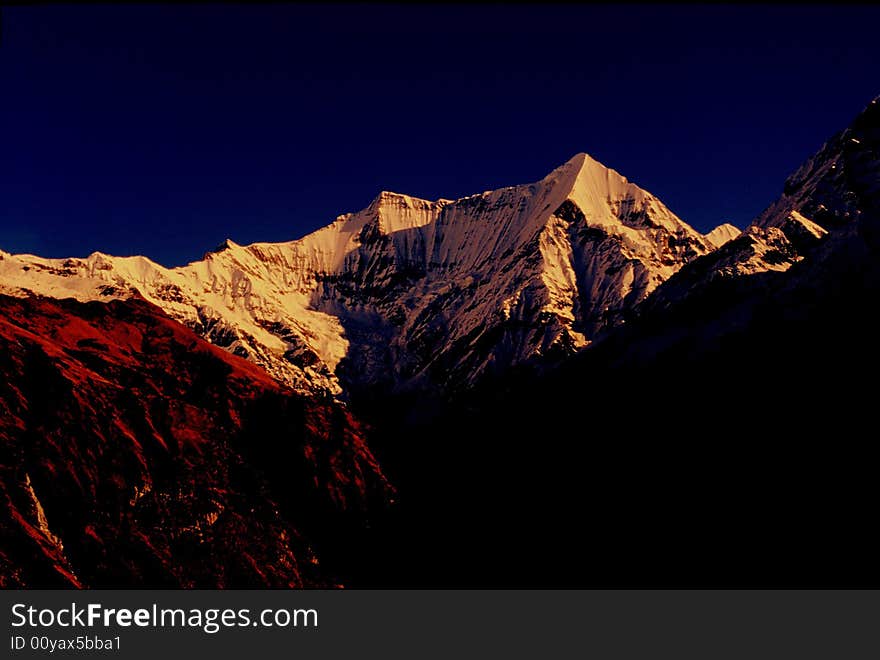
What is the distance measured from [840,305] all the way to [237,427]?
6866 cm

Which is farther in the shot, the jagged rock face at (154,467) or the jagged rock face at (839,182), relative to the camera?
the jagged rock face at (839,182)

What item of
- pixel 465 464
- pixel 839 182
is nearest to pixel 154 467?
pixel 465 464

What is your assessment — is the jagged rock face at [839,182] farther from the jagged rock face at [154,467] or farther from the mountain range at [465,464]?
→ the jagged rock face at [154,467]

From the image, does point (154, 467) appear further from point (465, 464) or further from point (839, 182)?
point (839, 182)

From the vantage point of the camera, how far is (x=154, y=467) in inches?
2977

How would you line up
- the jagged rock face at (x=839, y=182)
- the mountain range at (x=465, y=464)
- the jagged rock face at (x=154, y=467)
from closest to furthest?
the mountain range at (x=465, y=464), the jagged rock face at (x=154, y=467), the jagged rock face at (x=839, y=182)

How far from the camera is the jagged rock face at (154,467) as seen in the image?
224 ft

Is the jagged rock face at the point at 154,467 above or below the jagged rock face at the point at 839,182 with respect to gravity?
below

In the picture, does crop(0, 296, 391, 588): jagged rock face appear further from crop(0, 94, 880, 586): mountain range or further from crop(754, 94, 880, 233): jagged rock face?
crop(754, 94, 880, 233): jagged rock face

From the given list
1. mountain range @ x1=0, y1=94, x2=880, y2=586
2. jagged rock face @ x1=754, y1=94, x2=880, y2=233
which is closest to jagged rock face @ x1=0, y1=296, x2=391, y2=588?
mountain range @ x1=0, y1=94, x2=880, y2=586

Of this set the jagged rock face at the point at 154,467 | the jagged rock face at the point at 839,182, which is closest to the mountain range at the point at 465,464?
the jagged rock face at the point at 154,467
